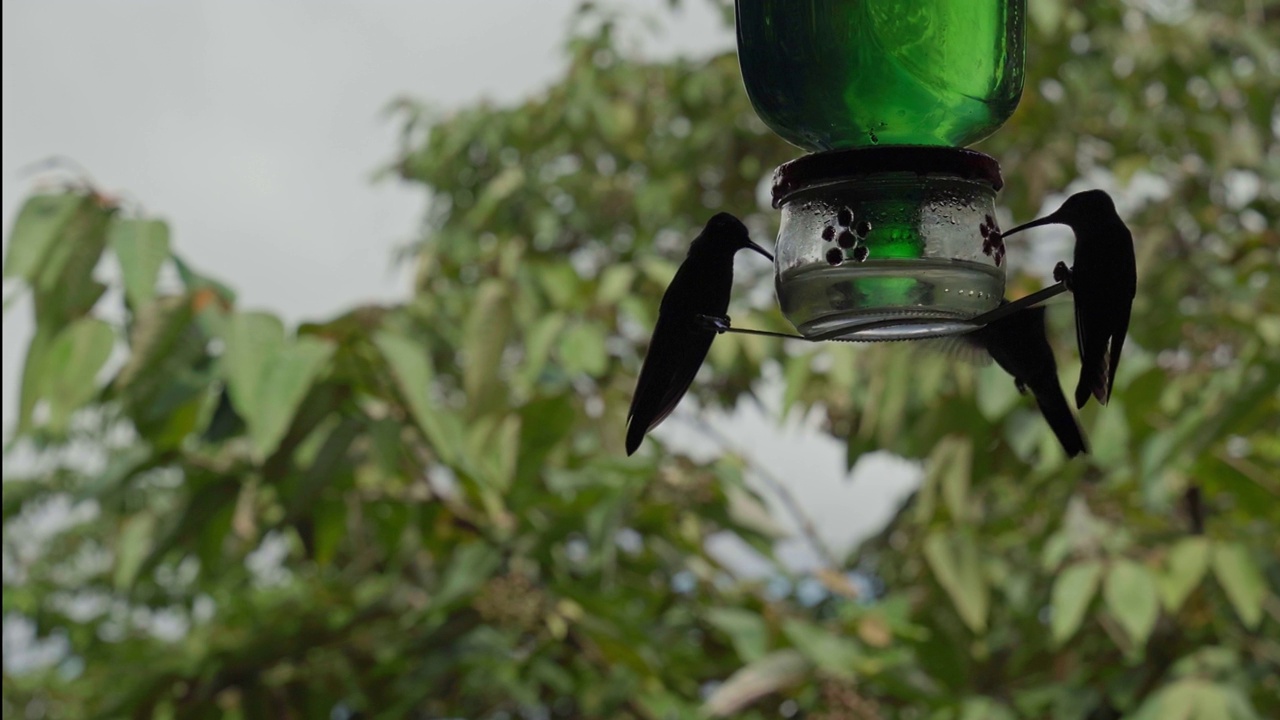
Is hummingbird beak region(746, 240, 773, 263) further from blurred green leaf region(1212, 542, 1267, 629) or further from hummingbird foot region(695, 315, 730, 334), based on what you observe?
blurred green leaf region(1212, 542, 1267, 629)

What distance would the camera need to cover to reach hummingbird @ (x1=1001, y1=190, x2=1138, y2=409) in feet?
2.87

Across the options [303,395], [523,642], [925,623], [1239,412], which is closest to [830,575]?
[925,623]

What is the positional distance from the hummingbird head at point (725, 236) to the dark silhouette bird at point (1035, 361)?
7.2 inches

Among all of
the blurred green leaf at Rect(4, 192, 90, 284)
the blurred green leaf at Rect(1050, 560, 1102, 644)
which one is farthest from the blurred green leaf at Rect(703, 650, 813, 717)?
the blurred green leaf at Rect(4, 192, 90, 284)

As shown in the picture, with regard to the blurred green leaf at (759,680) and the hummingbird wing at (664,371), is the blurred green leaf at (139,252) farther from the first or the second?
the hummingbird wing at (664,371)

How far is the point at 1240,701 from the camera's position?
2322mm

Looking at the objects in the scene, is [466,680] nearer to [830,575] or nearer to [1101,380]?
[830,575]

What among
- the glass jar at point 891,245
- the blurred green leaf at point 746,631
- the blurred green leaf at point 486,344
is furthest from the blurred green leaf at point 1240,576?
the glass jar at point 891,245

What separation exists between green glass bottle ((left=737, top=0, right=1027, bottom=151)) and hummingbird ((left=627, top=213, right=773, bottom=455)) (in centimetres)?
11

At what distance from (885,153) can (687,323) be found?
18cm

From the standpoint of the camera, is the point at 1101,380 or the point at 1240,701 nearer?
the point at 1101,380

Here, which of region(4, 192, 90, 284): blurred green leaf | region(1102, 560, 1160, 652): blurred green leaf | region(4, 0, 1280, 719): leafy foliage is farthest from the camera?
region(1102, 560, 1160, 652): blurred green leaf

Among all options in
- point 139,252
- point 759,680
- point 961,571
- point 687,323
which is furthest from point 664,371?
point 961,571

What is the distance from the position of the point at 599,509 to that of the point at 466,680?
0.91 metres
